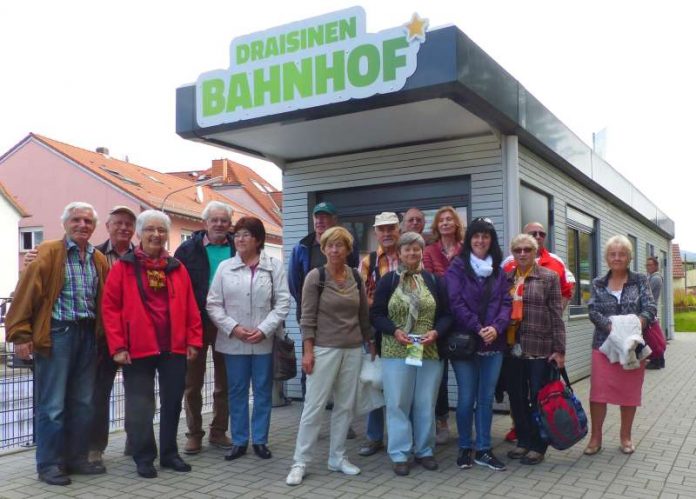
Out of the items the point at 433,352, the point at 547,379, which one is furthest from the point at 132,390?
the point at 547,379

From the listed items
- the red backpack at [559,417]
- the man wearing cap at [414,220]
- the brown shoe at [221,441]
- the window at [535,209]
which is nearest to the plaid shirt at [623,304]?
the red backpack at [559,417]

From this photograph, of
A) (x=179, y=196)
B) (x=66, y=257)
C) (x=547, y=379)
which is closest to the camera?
(x=66, y=257)

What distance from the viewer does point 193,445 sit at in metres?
5.64

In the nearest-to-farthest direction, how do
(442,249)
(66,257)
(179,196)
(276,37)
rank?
(66,257), (442,249), (276,37), (179,196)

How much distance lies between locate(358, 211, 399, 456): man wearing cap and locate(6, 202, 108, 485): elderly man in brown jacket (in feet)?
6.90

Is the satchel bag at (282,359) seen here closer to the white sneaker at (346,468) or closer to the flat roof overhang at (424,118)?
the white sneaker at (346,468)

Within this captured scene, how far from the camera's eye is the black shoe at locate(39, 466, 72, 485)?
4777mm

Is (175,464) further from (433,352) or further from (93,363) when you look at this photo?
(433,352)

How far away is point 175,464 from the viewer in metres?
5.12

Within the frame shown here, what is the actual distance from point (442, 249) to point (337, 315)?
1.23 m

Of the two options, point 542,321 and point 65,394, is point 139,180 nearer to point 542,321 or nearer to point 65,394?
point 65,394

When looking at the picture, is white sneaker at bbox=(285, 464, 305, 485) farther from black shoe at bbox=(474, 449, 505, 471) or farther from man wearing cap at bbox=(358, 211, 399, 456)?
black shoe at bbox=(474, 449, 505, 471)

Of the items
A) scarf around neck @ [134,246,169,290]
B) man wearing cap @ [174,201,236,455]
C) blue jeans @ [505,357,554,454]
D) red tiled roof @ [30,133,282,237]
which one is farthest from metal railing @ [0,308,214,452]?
red tiled roof @ [30,133,282,237]

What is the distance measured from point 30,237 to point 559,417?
31.2 m
